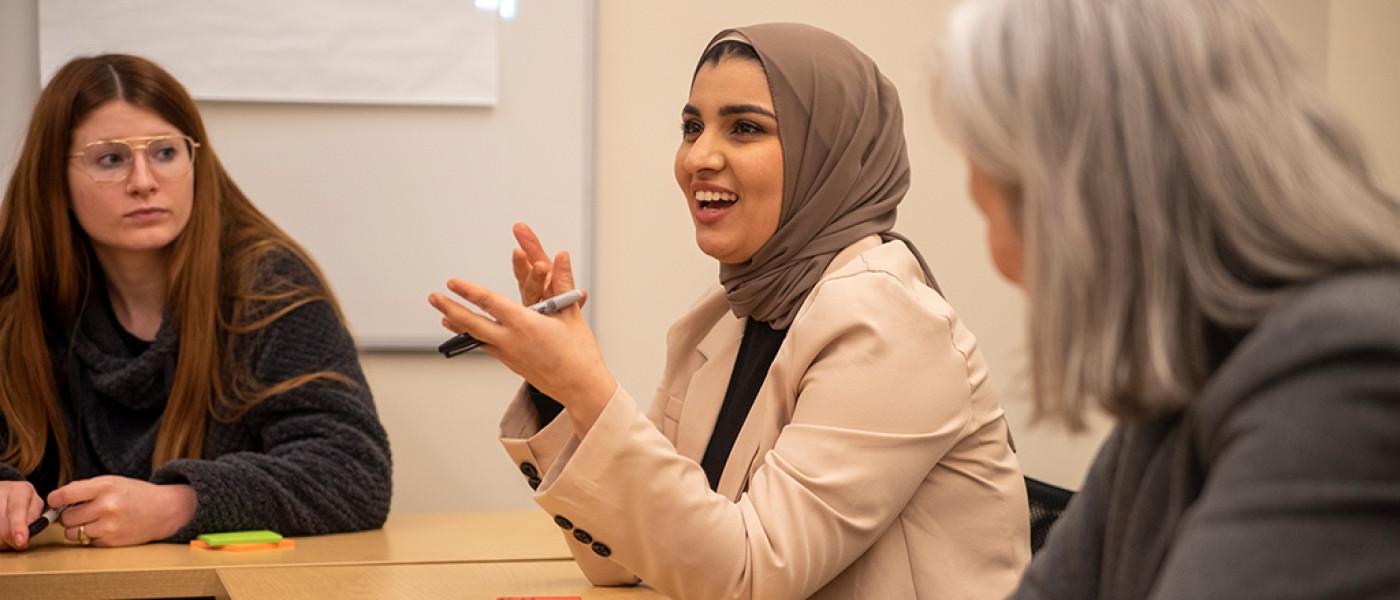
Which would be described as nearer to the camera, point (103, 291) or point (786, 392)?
point (786, 392)

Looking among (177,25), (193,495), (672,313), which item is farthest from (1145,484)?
(177,25)

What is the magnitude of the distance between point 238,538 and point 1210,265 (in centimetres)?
178

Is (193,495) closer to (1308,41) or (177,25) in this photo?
(177,25)

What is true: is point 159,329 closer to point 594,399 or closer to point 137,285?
point 137,285

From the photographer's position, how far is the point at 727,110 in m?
1.90

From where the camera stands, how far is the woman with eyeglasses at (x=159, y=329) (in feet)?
7.88

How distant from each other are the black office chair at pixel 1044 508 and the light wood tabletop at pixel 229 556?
0.73 meters

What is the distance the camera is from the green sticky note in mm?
2195

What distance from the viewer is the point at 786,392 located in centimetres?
174

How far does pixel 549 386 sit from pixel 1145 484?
77 centimetres

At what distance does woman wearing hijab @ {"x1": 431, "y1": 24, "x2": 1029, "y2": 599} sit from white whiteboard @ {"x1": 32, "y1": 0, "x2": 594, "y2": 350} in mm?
1149

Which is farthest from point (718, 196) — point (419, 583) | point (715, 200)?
point (419, 583)

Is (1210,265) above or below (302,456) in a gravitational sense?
above

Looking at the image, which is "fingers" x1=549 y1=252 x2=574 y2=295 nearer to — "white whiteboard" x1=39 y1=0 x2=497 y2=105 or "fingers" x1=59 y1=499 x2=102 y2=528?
"fingers" x1=59 y1=499 x2=102 y2=528
